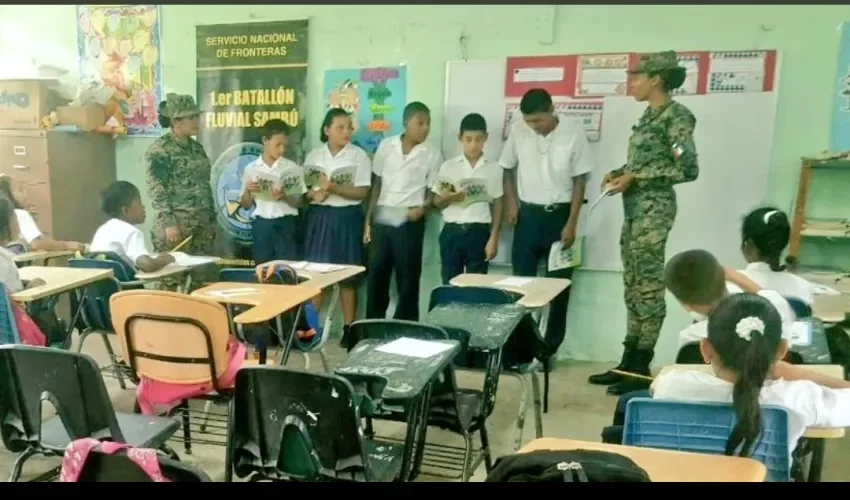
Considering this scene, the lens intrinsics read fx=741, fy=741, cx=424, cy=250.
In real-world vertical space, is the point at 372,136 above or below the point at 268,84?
below

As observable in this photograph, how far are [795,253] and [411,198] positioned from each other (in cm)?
224

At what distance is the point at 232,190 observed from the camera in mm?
5371

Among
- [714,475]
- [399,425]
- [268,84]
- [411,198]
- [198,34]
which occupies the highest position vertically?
[198,34]

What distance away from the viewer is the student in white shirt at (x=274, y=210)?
486 cm

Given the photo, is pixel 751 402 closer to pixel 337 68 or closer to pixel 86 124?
pixel 337 68

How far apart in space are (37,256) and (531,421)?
2.98 meters

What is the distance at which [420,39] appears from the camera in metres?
4.75

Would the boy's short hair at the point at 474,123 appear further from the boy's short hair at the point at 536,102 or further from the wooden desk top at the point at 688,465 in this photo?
the wooden desk top at the point at 688,465

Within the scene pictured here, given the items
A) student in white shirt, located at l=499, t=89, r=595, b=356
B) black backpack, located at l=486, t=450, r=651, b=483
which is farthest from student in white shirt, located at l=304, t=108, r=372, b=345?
black backpack, located at l=486, t=450, r=651, b=483

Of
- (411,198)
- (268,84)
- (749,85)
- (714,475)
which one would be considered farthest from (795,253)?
(268,84)

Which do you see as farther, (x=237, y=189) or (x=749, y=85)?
(x=237, y=189)

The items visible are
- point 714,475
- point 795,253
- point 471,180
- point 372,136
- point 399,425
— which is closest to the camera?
point 714,475

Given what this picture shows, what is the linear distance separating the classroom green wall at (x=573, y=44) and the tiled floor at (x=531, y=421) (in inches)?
20.5

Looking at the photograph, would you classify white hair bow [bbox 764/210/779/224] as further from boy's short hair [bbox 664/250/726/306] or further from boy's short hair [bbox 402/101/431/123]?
boy's short hair [bbox 402/101/431/123]
